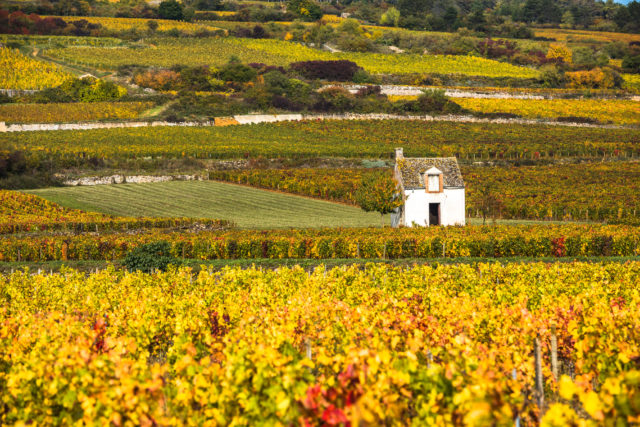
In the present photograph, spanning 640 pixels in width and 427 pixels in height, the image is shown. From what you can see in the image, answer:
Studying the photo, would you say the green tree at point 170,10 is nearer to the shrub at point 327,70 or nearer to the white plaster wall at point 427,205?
the shrub at point 327,70

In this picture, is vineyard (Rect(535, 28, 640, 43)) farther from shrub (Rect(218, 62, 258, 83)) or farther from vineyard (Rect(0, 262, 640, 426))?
vineyard (Rect(0, 262, 640, 426))

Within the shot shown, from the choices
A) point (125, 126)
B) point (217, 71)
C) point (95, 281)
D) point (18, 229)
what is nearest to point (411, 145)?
point (125, 126)

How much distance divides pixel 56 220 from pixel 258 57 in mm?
102400

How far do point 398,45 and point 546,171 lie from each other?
97.7 m

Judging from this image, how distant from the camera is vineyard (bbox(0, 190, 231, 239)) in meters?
44.8

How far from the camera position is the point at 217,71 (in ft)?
405

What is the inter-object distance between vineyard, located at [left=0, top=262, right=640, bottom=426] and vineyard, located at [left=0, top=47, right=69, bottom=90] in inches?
3868

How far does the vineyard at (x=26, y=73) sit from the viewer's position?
113 m

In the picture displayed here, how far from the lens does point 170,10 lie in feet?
578

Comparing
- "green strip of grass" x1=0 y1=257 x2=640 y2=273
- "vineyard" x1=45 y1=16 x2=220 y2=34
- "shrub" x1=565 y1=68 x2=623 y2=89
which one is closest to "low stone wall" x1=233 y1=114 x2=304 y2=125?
"shrub" x1=565 y1=68 x2=623 y2=89

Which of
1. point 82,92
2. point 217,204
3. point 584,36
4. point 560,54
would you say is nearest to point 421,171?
point 217,204

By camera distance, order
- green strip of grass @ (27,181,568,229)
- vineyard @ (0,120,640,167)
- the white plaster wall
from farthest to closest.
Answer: vineyard @ (0,120,640,167) → green strip of grass @ (27,181,568,229) → the white plaster wall

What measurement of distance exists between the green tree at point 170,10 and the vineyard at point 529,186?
370ft

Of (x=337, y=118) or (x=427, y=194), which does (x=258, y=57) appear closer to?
(x=337, y=118)
